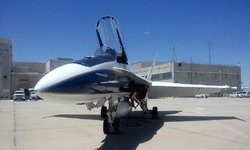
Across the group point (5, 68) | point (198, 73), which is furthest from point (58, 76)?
point (198, 73)

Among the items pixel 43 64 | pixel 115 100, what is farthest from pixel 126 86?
pixel 43 64

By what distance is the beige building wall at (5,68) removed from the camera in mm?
47562

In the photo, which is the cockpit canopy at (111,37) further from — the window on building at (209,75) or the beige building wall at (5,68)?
the window on building at (209,75)

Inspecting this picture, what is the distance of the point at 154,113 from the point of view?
34.4 ft

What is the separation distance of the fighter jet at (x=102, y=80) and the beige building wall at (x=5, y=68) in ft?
157

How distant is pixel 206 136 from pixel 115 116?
Result: 2.95 meters

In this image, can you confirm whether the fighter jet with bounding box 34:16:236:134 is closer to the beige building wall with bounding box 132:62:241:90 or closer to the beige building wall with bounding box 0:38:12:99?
the beige building wall with bounding box 132:62:241:90

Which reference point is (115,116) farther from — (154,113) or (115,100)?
(154,113)

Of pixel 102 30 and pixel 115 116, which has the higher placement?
pixel 102 30

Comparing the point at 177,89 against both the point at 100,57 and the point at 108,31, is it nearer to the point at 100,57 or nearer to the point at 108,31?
the point at 108,31

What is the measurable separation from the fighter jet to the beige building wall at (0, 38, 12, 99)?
47.7 meters

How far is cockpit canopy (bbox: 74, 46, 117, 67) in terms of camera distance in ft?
18.4

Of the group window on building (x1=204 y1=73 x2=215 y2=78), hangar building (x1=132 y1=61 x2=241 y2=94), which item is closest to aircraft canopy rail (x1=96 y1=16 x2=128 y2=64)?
hangar building (x1=132 y1=61 x2=241 y2=94)

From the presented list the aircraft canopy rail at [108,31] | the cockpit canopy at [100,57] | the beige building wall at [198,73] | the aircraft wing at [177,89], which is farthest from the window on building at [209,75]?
the cockpit canopy at [100,57]
